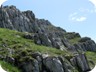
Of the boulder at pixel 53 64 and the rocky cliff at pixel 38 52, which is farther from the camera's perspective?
the boulder at pixel 53 64

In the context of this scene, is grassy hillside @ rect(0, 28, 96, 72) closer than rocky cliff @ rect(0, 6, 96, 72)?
No

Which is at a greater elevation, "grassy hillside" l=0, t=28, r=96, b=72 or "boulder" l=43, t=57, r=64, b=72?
"grassy hillside" l=0, t=28, r=96, b=72

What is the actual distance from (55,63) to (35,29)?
9608cm

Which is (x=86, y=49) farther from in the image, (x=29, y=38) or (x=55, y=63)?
(x=55, y=63)

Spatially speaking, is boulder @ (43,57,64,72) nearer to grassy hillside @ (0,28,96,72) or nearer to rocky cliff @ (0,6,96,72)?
rocky cliff @ (0,6,96,72)

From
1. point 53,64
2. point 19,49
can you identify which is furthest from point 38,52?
point 19,49

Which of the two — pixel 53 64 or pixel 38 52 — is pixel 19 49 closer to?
pixel 38 52

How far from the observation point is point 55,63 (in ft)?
207

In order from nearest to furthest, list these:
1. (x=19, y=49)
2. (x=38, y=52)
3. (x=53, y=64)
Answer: (x=53, y=64) → (x=38, y=52) → (x=19, y=49)

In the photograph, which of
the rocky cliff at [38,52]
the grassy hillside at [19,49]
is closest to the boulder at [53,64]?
the rocky cliff at [38,52]

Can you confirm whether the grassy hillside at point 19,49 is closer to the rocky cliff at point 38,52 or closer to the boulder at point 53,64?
the rocky cliff at point 38,52

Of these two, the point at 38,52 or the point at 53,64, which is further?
the point at 38,52

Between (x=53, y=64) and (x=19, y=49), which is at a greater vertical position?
(x=19, y=49)

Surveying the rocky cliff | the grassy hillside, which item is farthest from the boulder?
the grassy hillside
